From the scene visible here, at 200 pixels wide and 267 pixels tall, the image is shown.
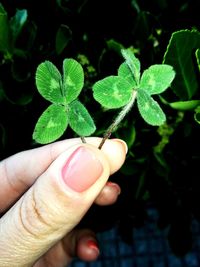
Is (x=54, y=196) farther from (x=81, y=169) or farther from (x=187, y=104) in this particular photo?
(x=187, y=104)

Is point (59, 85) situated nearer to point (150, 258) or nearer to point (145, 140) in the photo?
point (145, 140)

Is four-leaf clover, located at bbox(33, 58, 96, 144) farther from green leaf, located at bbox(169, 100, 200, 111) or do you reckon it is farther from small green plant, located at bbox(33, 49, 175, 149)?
green leaf, located at bbox(169, 100, 200, 111)

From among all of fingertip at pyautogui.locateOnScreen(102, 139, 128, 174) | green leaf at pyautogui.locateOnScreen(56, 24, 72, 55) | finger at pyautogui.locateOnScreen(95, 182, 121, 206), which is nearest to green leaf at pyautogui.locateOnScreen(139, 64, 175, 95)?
fingertip at pyautogui.locateOnScreen(102, 139, 128, 174)

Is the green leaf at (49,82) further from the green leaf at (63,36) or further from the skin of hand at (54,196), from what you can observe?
the green leaf at (63,36)

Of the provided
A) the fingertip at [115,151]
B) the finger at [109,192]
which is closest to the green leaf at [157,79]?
the fingertip at [115,151]

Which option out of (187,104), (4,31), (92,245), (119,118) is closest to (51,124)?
(119,118)

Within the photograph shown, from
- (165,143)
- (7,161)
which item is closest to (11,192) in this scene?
(7,161)

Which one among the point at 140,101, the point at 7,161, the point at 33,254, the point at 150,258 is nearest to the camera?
the point at 140,101
